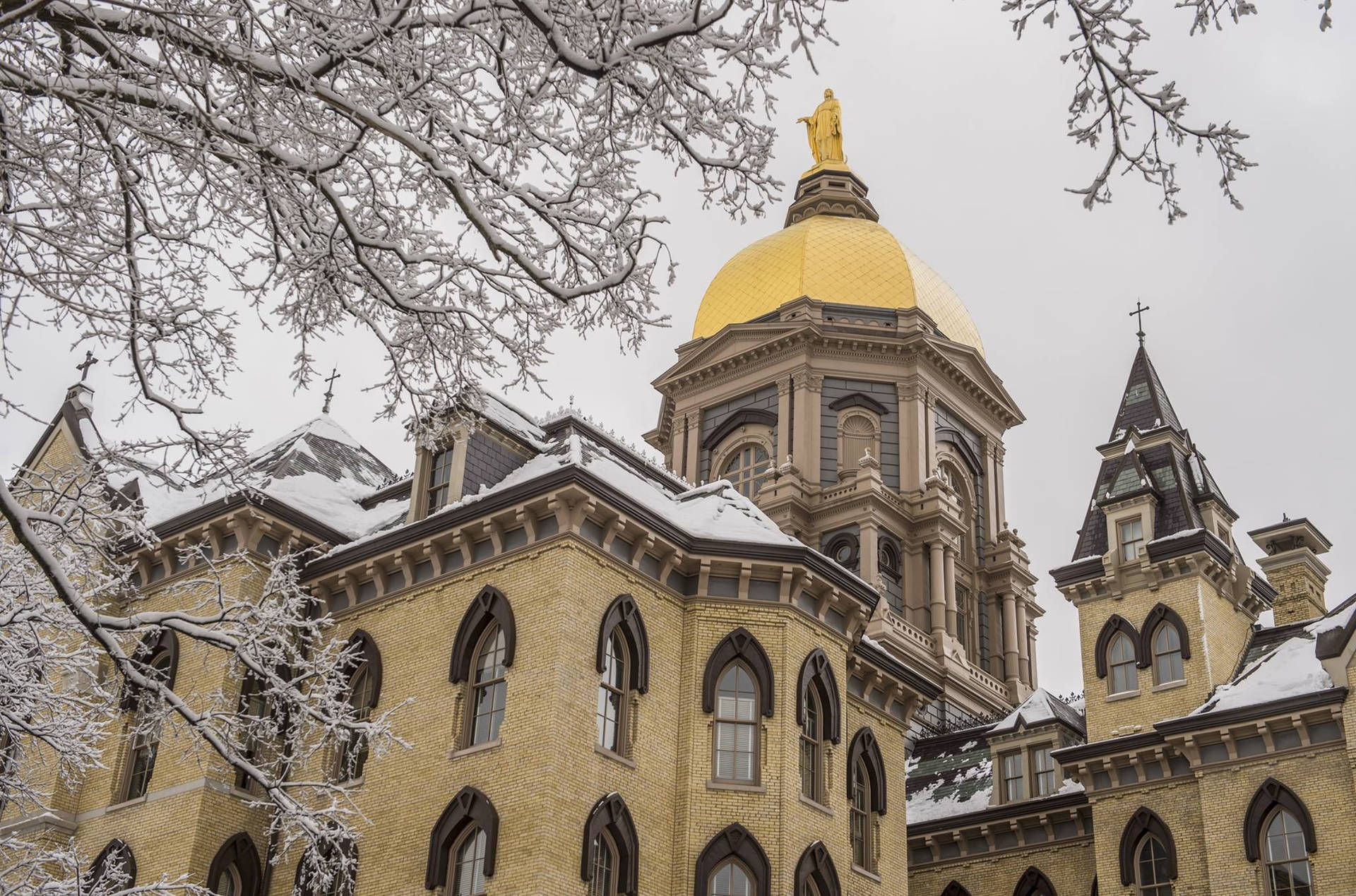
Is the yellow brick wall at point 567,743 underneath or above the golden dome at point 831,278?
underneath

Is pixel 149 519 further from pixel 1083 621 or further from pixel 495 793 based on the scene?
pixel 1083 621

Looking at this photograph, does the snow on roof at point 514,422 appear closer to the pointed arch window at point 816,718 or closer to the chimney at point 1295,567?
the pointed arch window at point 816,718

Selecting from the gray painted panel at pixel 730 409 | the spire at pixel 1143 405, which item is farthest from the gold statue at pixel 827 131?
the spire at pixel 1143 405

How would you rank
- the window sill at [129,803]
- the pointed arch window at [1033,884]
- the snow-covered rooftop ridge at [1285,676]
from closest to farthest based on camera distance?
the window sill at [129,803], the snow-covered rooftop ridge at [1285,676], the pointed arch window at [1033,884]

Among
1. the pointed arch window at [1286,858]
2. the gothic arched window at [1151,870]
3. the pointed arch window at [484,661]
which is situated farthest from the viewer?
the gothic arched window at [1151,870]

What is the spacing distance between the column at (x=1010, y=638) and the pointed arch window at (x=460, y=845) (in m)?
36.5

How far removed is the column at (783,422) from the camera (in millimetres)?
55469

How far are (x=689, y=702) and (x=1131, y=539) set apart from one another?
13986mm

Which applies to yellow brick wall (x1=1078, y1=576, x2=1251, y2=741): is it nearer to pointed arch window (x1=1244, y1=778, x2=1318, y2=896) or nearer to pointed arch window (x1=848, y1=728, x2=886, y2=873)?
pointed arch window (x1=1244, y1=778, x2=1318, y2=896)

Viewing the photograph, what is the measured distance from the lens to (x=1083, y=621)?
111ft

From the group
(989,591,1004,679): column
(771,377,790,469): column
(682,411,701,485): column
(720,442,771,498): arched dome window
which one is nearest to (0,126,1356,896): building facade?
(989,591,1004,679): column

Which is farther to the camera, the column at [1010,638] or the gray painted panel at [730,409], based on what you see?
the gray painted panel at [730,409]

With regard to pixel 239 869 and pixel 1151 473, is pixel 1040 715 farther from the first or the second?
pixel 239 869

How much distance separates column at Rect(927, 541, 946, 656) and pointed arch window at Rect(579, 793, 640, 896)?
100 feet
